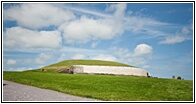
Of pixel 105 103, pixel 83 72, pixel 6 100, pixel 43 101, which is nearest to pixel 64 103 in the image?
pixel 43 101

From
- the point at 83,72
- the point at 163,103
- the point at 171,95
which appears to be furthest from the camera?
the point at 83,72

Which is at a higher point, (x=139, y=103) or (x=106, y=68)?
(x=106, y=68)

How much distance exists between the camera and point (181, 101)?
22.3 metres

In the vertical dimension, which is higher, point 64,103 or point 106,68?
point 106,68

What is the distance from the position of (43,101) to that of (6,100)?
3419 millimetres

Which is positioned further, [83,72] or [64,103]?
[83,72]

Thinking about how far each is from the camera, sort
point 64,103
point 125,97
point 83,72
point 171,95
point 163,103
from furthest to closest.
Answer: point 83,72
point 171,95
point 125,97
point 163,103
point 64,103

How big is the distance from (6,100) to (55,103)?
466 cm

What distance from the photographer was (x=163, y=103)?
2100cm

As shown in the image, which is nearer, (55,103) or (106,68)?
(55,103)

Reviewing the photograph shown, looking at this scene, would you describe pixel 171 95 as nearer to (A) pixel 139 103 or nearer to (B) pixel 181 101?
(B) pixel 181 101

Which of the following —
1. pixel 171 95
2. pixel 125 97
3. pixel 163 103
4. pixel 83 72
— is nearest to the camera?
pixel 163 103

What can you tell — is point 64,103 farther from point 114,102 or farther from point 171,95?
point 171,95

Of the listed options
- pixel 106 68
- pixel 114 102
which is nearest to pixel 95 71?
pixel 106 68
